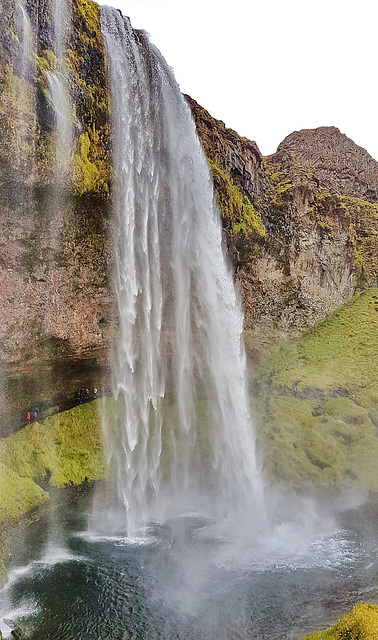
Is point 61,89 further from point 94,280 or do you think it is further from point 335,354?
point 335,354

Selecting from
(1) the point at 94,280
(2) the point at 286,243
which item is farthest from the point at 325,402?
(1) the point at 94,280

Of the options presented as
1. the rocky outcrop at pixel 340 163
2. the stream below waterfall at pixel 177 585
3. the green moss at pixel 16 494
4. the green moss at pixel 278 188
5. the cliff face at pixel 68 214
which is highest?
the rocky outcrop at pixel 340 163

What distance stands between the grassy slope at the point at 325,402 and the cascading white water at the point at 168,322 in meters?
2.09

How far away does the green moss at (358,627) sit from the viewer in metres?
7.49

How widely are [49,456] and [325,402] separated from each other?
13871 millimetres

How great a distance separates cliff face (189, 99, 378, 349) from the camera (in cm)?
2548

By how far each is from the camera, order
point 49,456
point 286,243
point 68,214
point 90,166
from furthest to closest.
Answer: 1. point 286,243
2. point 49,456
3. point 68,214
4. point 90,166

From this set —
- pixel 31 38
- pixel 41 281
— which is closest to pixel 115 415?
pixel 41 281

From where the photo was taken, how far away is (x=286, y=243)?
92.7ft

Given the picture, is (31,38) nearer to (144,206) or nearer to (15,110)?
(15,110)

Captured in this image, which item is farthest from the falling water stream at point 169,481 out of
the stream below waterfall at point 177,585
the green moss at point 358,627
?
the green moss at point 358,627

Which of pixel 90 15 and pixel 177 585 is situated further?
pixel 90 15

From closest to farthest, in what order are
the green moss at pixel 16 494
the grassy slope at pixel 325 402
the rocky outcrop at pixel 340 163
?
1. the green moss at pixel 16 494
2. the grassy slope at pixel 325 402
3. the rocky outcrop at pixel 340 163

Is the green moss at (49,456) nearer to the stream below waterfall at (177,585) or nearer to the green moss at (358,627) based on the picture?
the stream below waterfall at (177,585)
